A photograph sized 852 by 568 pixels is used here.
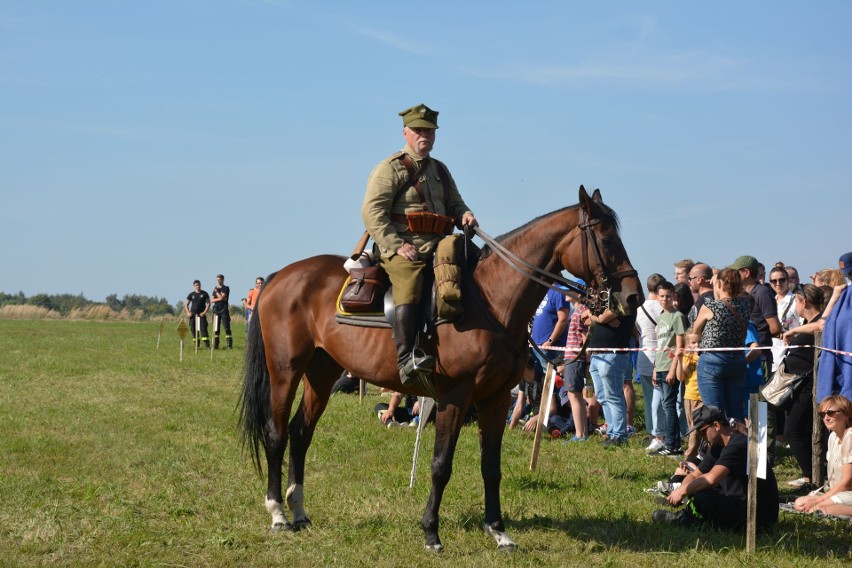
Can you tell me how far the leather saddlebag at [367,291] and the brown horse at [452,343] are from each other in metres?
0.20

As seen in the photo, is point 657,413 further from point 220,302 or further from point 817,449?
point 220,302

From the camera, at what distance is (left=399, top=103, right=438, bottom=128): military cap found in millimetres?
7309

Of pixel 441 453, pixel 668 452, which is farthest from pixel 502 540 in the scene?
pixel 668 452

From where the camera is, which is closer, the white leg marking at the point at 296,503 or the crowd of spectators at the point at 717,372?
the crowd of spectators at the point at 717,372

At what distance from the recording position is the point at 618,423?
12.4m

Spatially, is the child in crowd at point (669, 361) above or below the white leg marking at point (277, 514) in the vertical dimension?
above

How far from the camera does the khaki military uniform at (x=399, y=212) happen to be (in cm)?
713

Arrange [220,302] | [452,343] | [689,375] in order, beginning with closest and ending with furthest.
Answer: [452,343]
[689,375]
[220,302]

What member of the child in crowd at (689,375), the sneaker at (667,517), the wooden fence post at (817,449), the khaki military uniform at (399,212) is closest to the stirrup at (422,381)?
the khaki military uniform at (399,212)

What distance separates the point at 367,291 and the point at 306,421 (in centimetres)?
158

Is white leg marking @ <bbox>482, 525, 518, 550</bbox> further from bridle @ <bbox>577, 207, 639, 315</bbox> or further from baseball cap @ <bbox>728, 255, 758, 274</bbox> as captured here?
baseball cap @ <bbox>728, 255, 758, 274</bbox>

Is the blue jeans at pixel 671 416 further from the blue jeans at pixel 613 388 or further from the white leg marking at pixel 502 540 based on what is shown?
the white leg marking at pixel 502 540

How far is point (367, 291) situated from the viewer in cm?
749

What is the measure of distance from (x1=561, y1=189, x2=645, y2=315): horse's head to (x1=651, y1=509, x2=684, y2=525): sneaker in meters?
2.18
